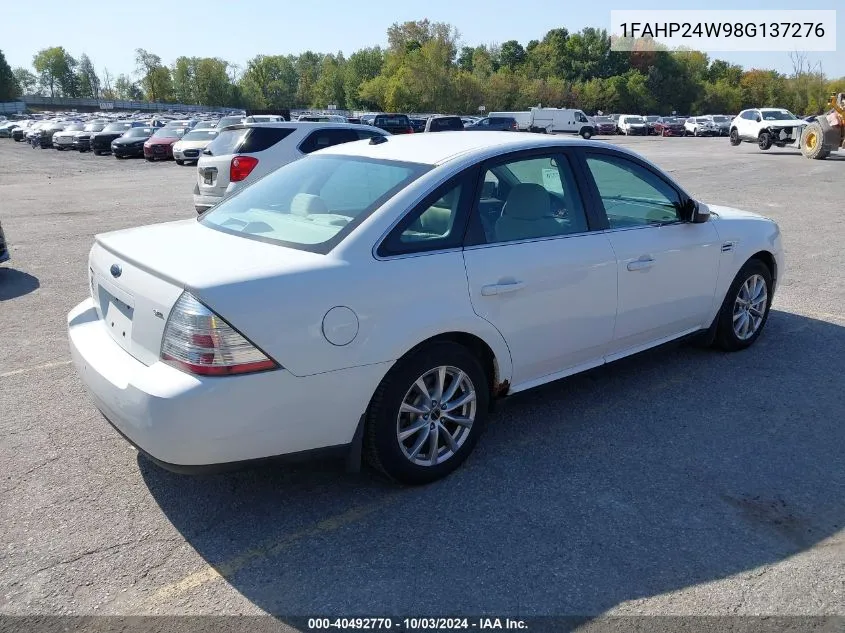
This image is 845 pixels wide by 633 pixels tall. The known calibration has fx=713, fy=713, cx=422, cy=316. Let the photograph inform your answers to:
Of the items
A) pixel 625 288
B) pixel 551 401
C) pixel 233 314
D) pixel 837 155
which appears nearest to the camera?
pixel 233 314

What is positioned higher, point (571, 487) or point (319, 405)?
point (319, 405)

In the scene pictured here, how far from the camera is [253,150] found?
36.6 ft

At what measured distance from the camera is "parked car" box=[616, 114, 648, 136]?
5800 cm

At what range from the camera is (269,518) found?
3281 mm

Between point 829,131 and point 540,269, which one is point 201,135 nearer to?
point 829,131

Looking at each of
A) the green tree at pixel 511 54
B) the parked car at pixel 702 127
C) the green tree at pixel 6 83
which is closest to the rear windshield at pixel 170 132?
the parked car at pixel 702 127

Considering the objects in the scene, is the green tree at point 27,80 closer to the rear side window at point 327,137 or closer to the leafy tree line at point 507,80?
the leafy tree line at point 507,80

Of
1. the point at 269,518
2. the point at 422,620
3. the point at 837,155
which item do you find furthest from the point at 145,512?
the point at 837,155

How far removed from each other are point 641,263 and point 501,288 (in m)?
1.17

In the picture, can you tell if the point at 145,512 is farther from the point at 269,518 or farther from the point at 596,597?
the point at 596,597

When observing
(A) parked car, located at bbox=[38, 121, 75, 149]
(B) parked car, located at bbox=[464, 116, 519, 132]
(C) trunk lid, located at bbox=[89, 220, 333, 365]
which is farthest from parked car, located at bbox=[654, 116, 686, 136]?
(C) trunk lid, located at bbox=[89, 220, 333, 365]

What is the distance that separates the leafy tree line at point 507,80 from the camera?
95.8 meters

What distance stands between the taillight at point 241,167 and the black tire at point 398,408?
7.98 metres

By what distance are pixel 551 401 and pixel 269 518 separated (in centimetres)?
203
